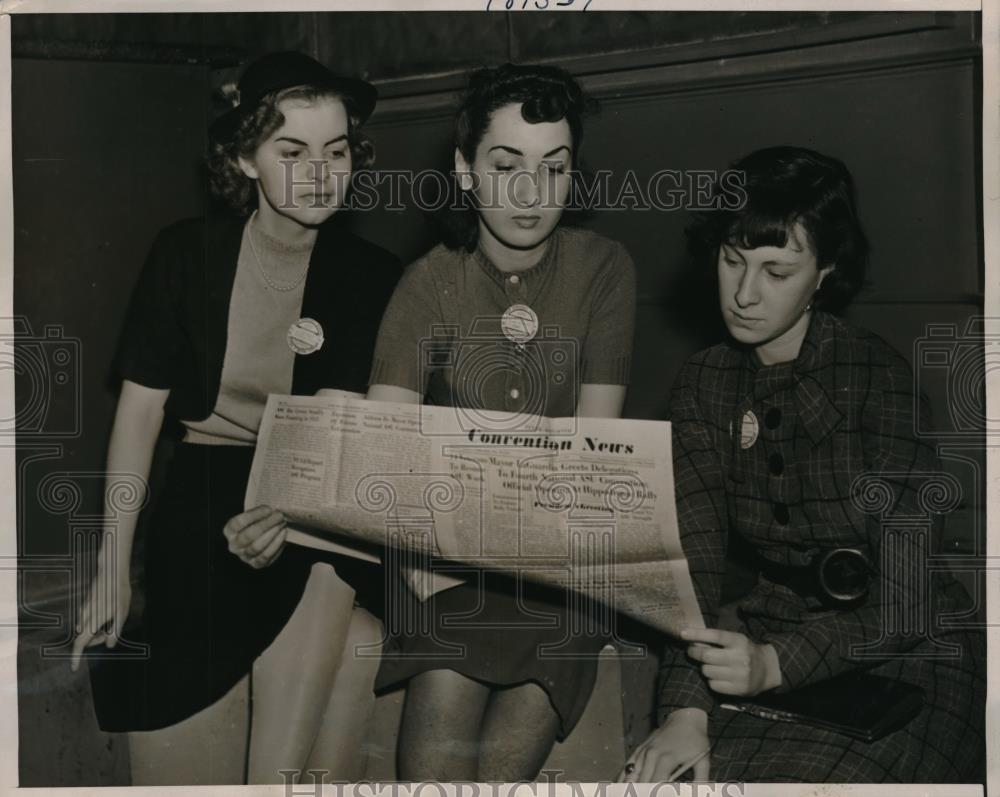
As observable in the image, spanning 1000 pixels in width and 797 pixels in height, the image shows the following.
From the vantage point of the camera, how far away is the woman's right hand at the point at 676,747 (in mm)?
1508

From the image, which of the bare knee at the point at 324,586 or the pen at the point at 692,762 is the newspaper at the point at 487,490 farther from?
the pen at the point at 692,762

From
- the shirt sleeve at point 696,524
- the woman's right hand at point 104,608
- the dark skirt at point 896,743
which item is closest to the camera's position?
the dark skirt at point 896,743

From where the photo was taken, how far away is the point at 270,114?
1578 mm

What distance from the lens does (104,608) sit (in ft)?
5.37

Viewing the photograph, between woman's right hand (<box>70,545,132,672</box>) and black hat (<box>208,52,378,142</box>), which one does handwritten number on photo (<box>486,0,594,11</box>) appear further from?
woman's right hand (<box>70,545,132,672</box>)

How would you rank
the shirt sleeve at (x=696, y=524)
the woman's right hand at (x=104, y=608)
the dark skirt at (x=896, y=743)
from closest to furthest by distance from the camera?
the dark skirt at (x=896, y=743)
the shirt sleeve at (x=696, y=524)
the woman's right hand at (x=104, y=608)

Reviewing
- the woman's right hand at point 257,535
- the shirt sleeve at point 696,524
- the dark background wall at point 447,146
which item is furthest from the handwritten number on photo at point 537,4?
the woman's right hand at point 257,535

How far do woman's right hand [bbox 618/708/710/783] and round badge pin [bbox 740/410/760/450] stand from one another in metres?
0.39

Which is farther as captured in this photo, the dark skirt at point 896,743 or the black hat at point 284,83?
the black hat at point 284,83

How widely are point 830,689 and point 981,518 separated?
0.36 m

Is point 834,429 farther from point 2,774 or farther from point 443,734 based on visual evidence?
point 2,774

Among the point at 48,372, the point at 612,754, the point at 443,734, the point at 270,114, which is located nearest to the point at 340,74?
the point at 270,114

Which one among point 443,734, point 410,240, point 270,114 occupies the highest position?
point 270,114

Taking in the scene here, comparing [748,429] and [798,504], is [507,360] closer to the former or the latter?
[748,429]
